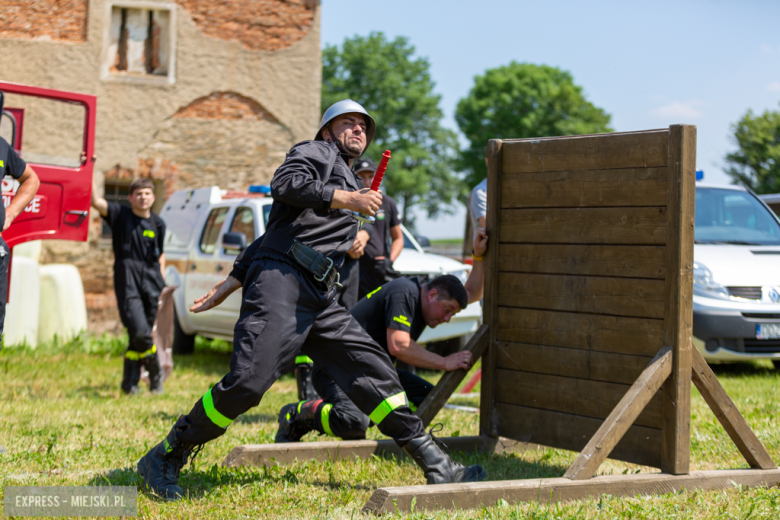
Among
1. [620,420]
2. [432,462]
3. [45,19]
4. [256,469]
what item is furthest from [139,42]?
[620,420]

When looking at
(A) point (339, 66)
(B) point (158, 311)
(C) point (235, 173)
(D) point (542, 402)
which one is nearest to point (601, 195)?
(D) point (542, 402)

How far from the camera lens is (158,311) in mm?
7672

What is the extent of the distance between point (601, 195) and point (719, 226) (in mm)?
5308

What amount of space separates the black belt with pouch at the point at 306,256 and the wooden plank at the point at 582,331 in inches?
52.9

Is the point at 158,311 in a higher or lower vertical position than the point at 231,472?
higher

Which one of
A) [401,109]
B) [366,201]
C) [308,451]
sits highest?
[401,109]

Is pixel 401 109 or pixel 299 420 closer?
pixel 299 420

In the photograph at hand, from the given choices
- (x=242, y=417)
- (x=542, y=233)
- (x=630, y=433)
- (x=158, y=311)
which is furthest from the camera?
(x=158, y=311)

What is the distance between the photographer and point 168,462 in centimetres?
366

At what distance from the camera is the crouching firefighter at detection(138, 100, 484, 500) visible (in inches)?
135

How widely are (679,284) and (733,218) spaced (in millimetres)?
5777

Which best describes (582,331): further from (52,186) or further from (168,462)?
(52,186)

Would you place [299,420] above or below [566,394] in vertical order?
below

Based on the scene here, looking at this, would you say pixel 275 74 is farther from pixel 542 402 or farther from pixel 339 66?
pixel 339 66
